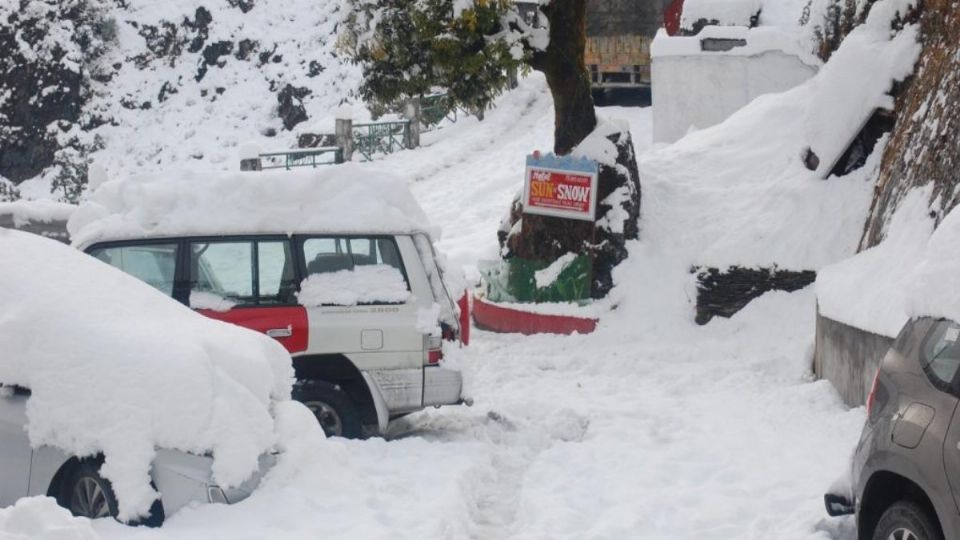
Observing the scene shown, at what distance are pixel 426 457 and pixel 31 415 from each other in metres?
3.23

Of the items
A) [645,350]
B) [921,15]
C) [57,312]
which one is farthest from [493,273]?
[57,312]

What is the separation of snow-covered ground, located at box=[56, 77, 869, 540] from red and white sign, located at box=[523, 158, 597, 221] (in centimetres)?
82

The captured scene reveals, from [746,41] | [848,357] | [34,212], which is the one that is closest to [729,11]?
[746,41]

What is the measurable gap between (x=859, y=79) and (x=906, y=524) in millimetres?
10461

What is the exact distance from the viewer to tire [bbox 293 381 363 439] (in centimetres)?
1030

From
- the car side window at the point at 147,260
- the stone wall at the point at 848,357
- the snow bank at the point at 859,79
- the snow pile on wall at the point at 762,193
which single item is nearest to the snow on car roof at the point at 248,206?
the car side window at the point at 147,260

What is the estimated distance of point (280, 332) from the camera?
1032 cm

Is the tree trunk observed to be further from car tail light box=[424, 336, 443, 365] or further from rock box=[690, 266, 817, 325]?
car tail light box=[424, 336, 443, 365]

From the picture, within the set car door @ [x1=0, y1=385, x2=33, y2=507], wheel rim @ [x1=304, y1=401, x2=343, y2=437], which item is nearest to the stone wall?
wheel rim @ [x1=304, y1=401, x2=343, y2=437]

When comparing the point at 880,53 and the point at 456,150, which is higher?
the point at 880,53

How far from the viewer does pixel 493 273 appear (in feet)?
55.9

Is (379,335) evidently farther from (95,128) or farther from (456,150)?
(95,128)

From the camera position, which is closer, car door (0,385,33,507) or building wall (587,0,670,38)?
car door (0,385,33,507)

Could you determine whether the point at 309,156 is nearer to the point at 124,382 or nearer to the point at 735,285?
the point at 735,285
